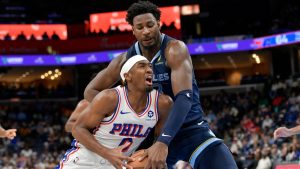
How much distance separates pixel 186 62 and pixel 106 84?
903 millimetres

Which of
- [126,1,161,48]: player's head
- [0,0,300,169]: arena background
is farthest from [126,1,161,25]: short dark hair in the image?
[0,0,300,169]: arena background

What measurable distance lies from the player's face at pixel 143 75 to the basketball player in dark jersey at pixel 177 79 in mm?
176

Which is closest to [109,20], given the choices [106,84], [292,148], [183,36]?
[183,36]

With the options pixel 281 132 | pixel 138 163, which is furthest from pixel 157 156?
pixel 281 132

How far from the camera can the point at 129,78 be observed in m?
4.05

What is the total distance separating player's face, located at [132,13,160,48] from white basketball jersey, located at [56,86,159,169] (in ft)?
1.31

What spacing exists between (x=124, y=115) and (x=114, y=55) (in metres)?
19.6

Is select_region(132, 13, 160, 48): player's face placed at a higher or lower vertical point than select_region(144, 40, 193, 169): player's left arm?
higher

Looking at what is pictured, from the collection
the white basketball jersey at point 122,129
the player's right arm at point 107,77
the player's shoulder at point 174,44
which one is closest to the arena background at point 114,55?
the player's right arm at point 107,77

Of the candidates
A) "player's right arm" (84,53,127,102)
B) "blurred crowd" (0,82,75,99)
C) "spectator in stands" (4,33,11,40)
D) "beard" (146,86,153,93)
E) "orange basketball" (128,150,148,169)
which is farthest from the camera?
"blurred crowd" (0,82,75,99)

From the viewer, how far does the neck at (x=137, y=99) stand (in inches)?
160

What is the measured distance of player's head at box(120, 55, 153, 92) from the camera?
398 cm

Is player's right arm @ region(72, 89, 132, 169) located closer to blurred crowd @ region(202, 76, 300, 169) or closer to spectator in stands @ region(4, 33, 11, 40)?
blurred crowd @ region(202, 76, 300, 169)

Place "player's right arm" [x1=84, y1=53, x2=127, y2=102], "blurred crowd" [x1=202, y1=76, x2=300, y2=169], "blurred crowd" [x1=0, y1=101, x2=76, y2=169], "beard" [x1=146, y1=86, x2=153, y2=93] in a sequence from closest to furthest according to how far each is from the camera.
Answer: "beard" [x1=146, y1=86, x2=153, y2=93]
"player's right arm" [x1=84, y1=53, x2=127, y2=102]
"blurred crowd" [x1=202, y1=76, x2=300, y2=169]
"blurred crowd" [x1=0, y1=101, x2=76, y2=169]
